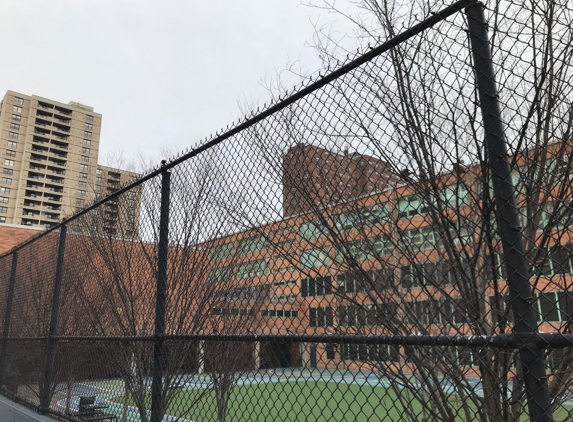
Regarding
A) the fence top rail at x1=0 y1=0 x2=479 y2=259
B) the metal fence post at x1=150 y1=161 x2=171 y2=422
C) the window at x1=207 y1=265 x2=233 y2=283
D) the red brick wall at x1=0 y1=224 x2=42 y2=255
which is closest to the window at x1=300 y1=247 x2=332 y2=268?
the fence top rail at x1=0 y1=0 x2=479 y2=259

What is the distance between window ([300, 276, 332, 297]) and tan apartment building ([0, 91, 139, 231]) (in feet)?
279

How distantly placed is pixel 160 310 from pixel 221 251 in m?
1.24

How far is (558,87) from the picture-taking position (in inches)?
83.4

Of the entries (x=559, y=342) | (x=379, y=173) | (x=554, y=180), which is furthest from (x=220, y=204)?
(x=559, y=342)

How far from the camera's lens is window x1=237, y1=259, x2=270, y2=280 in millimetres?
3855

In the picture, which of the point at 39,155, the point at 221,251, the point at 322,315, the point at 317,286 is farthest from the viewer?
the point at 39,155

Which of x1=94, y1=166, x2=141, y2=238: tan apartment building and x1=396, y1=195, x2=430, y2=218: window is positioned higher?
x1=94, y1=166, x2=141, y2=238: tan apartment building

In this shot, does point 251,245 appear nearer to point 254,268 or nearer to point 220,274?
point 254,268

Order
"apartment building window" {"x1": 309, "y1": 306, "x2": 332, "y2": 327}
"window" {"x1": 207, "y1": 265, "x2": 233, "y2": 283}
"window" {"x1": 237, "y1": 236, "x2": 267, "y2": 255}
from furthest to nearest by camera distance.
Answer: "window" {"x1": 207, "y1": 265, "x2": 233, "y2": 283} < "window" {"x1": 237, "y1": 236, "x2": 267, "y2": 255} < "apartment building window" {"x1": 309, "y1": 306, "x2": 332, "y2": 327}

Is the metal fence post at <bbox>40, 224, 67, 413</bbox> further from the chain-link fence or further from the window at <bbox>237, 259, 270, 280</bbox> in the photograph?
the window at <bbox>237, 259, 270, 280</bbox>

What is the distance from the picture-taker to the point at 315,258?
2.89 meters

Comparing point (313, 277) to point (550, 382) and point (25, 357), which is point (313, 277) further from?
point (25, 357)

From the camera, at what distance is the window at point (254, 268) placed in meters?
3.86

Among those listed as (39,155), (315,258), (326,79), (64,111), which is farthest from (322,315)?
(64,111)
